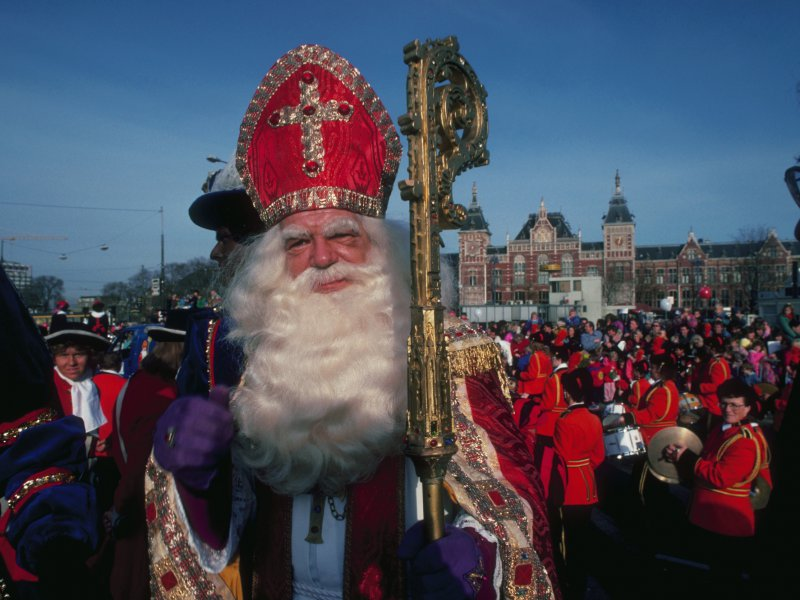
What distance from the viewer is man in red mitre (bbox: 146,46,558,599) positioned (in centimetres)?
181

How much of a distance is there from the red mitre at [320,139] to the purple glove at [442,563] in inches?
47.7

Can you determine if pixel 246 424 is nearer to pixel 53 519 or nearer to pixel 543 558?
pixel 53 519

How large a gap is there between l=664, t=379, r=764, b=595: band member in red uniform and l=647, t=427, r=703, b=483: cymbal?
56 cm

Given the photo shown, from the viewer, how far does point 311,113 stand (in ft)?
7.72

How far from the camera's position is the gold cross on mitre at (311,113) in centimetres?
233

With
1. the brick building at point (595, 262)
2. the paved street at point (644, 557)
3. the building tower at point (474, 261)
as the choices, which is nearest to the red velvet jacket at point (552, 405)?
the paved street at point (644, 557)

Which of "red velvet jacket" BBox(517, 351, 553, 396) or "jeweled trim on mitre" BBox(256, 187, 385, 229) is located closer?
"jeweled trim on mitre" BBox(256, 187, 385, 229)

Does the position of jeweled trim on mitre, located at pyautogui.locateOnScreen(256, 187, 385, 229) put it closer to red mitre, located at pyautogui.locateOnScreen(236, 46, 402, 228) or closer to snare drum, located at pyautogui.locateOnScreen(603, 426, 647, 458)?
red mitre, located at pyautogui.locateOnScreen(236, 46, 402, 228)

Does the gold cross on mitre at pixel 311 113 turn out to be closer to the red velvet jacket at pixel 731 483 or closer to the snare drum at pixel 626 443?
the red velvet jacket at pixel 731 483

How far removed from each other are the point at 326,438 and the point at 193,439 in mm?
418

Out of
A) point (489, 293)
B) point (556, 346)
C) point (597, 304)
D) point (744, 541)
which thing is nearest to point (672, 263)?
point (489, 293)

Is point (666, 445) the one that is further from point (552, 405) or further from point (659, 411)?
point (659, 411)

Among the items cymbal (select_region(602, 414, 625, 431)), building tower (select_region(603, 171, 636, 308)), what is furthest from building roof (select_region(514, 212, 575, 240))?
cymbal (select_region(602, 414, 625, 431))

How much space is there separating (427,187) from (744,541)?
14.7ft
